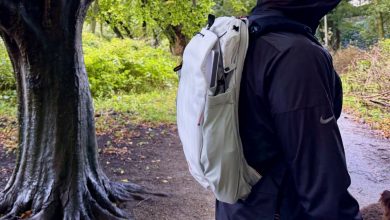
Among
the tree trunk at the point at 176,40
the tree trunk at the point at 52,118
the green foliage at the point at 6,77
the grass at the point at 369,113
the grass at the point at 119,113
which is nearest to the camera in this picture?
the tree trunk at the point at 52,118

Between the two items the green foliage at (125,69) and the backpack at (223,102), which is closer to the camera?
the backpack at (223,102)

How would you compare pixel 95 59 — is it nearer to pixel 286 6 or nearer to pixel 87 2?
pixel 87 2

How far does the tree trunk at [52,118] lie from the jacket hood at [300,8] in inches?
101

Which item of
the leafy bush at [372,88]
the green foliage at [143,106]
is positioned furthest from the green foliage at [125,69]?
the leafy bush at [372,88]

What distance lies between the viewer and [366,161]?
21.2ft

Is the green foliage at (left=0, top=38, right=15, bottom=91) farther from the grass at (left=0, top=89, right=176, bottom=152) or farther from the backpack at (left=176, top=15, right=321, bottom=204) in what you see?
the backpack at (left=176, top=15, right=321, bottom=204)

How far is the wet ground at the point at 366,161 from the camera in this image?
5.16 meters

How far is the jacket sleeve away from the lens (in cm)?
121

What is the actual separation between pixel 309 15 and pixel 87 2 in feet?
9.99

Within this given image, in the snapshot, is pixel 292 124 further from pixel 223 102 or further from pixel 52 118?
→ pixel 52 118

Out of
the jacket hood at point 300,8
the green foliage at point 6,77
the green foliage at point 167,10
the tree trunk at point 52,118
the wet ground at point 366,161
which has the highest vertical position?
the jacket hood at point 300,8

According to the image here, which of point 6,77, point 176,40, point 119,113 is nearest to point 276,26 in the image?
point 119,113

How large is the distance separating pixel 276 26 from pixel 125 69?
12.2 metres

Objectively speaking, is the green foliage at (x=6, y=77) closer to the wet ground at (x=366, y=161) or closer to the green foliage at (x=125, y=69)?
the green foliage at (x=125, y=69)
